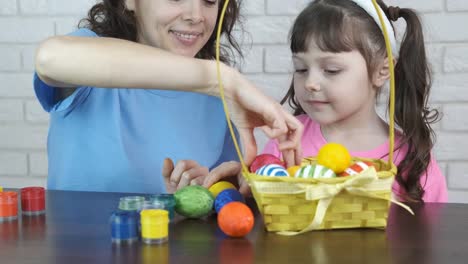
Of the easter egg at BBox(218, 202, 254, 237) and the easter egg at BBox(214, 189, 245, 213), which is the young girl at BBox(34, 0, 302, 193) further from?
the easter egg at BBox(218, 202, 254, 237)

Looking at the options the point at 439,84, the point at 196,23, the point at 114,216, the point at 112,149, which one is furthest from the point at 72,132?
the point at 439,84

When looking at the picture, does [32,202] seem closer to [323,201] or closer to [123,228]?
[123,228]

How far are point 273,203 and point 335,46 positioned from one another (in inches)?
30.7

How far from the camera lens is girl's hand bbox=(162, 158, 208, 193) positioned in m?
1.13

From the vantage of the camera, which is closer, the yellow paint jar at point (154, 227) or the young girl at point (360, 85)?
the yellow paint jar at point (154, 227)

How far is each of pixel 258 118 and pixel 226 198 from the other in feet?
0.56

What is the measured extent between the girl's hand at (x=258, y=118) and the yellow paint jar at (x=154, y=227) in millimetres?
229

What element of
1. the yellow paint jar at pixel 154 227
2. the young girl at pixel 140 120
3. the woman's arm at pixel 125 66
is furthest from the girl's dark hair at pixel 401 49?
the yellow paint jar at pixel 154 227

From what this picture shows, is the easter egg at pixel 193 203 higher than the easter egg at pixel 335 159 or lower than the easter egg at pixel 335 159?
lower

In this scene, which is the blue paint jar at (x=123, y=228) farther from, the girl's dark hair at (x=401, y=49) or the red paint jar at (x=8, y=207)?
the girl's dark hair at (x=401, y=49)

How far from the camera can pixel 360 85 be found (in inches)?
62.6

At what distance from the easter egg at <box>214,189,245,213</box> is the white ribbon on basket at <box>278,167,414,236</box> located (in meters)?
0.11

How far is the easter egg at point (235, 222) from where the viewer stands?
0.85m

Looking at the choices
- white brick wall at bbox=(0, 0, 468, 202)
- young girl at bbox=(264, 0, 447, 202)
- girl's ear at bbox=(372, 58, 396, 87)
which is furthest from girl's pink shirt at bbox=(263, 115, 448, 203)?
white brick wall at bbox=(0, 0, 468, 202)
